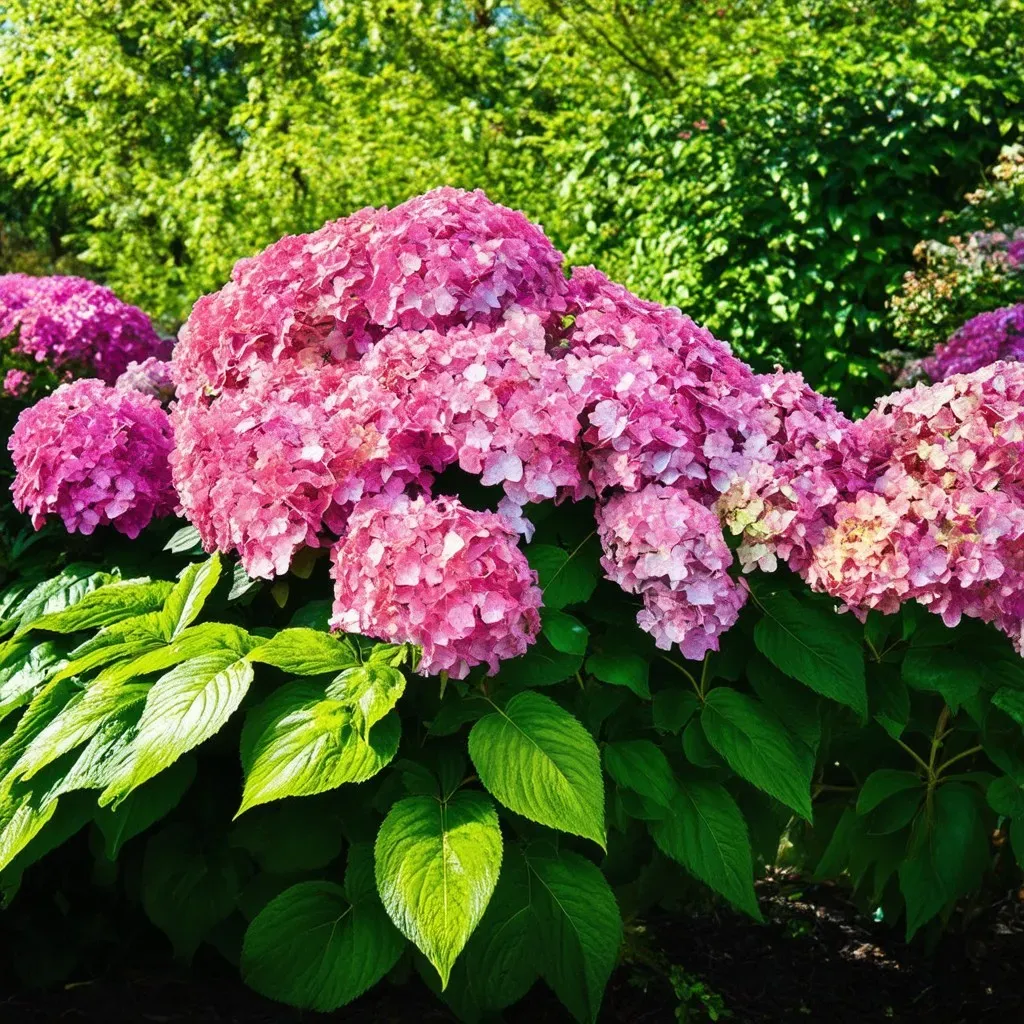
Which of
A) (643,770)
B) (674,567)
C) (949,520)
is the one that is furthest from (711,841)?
(949,520)

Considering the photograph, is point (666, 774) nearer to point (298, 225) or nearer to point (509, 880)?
point (509, 880)

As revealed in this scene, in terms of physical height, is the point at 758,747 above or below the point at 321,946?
above

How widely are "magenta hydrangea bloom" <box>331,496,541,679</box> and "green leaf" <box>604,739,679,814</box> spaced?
31cm

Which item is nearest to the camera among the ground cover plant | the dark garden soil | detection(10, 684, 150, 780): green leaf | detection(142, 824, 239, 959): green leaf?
the ground cover plant

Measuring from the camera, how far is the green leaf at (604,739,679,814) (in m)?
2.25

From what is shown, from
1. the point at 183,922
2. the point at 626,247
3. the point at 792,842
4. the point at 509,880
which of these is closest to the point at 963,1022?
the point at 792,842

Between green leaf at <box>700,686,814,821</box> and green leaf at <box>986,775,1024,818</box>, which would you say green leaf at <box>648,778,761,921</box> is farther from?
green leaf at <box>986,775,1024,818</box>

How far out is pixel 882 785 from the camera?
2580 mm

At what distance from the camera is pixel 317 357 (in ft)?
9.07

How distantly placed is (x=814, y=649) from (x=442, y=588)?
773mm

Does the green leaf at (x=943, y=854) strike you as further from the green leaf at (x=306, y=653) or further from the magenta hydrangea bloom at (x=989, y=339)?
the magenta hydrangea bloom at (x=989, y=339)

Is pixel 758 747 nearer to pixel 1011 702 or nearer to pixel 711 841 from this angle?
pixel 711 841

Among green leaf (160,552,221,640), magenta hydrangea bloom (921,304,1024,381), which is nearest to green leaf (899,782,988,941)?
green leaf (160,552,221,640)

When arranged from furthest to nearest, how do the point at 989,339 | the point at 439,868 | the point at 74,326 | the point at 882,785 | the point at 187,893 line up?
the point at 74,326
the point at 989,339
the point at 882,785
the point at 187,893
the point at 439,868
